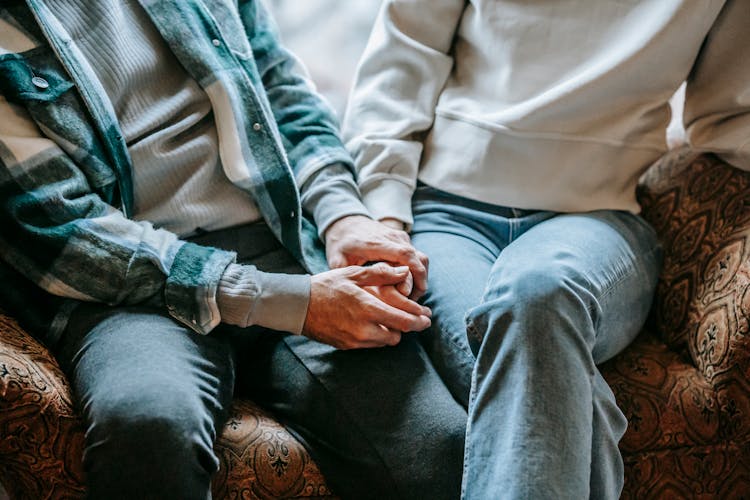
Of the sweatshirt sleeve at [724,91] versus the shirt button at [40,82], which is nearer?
the shirt button at [40,82]

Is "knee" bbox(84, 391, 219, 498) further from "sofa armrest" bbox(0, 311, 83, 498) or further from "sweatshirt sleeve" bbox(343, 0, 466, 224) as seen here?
"sweatshirt sleeve" bbox(343, 0, 466, 224)

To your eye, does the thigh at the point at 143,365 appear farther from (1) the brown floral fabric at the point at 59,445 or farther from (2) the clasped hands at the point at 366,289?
(2) the clasped hands at the point at 366,289

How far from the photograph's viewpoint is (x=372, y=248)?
1.26 meters

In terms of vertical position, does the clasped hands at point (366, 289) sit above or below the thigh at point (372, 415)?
above

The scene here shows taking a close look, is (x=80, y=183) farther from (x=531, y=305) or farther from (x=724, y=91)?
(x=724, y=91)

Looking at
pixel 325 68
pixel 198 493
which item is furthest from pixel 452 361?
pixel 325 68

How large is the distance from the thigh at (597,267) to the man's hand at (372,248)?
5.3 inches

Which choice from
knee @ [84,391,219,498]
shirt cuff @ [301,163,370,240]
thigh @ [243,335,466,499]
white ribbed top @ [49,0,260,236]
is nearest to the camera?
knee @ [84,391,219,498]

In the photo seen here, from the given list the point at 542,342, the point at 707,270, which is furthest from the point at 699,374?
the point at 542,342

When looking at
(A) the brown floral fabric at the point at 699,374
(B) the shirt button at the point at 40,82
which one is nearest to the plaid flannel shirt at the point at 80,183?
(B) the shirt button at the point at 40,82

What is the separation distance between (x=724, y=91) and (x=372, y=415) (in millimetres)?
750

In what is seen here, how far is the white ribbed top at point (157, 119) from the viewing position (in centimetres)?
119

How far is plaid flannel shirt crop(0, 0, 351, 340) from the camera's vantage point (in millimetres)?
1088

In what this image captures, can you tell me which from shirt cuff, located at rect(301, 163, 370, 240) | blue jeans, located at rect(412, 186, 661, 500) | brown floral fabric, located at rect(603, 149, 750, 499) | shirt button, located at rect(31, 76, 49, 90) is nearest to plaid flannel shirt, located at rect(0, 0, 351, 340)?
shirt button, located at rect(31, 76, 49, 90)
